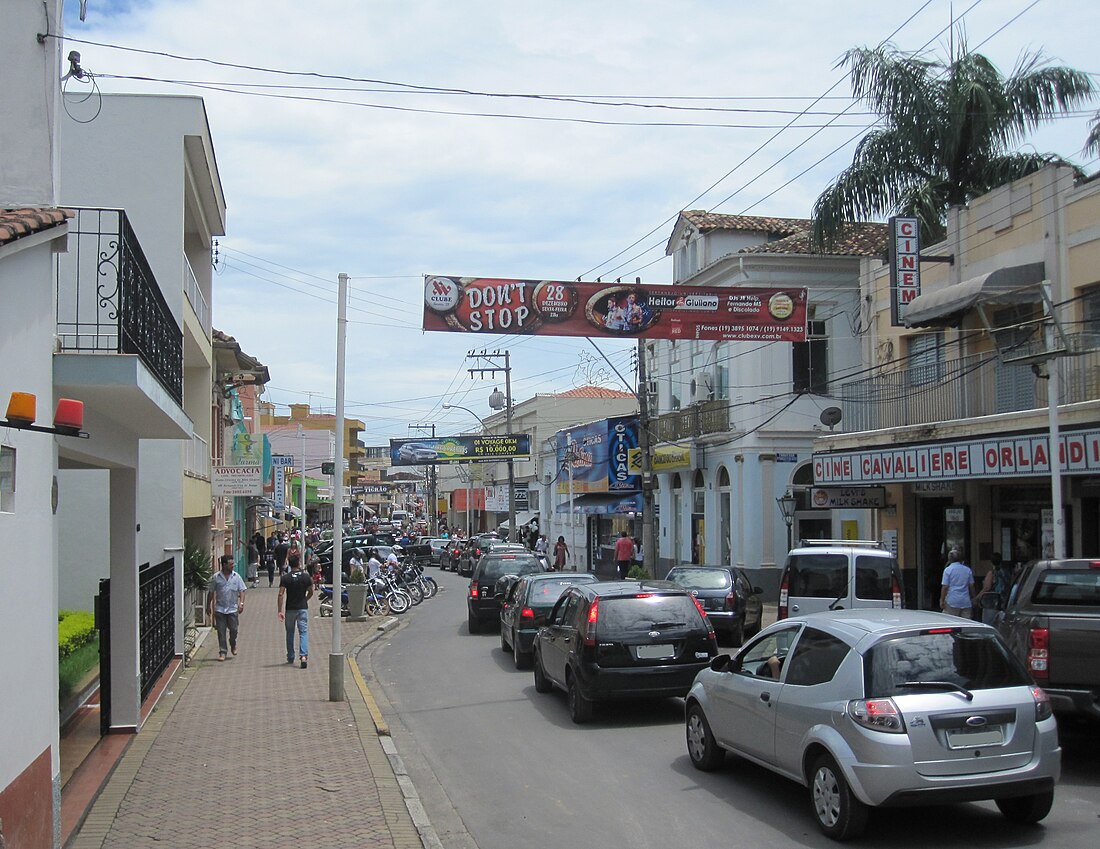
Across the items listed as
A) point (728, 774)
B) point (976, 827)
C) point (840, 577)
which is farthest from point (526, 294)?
point (976, 827)

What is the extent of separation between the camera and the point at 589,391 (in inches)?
2854

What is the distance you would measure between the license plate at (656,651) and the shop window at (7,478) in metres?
7.54

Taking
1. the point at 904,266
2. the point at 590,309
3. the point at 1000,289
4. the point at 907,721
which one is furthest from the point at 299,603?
the point at 904,266

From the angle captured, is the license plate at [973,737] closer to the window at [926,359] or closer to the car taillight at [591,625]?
the car taillight at [591,625]

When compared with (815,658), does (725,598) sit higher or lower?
lower

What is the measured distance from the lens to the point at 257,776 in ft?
32.4

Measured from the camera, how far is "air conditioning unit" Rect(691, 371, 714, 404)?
34688 mm

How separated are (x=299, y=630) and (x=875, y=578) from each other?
9.15 metres

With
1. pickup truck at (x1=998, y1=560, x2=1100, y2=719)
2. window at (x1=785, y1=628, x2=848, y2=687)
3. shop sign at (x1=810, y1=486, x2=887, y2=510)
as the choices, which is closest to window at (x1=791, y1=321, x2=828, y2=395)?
shop sign at (x1=810, y1=486, x2=887, y2=510)

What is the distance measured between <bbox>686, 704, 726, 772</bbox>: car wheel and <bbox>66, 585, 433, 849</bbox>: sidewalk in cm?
261

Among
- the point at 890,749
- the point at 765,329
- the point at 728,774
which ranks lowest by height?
the point at 728,774

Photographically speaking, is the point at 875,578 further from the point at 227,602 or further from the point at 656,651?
the point at 227,602

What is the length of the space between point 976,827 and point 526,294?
39.5ft

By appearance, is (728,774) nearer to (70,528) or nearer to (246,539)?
(70,528)
